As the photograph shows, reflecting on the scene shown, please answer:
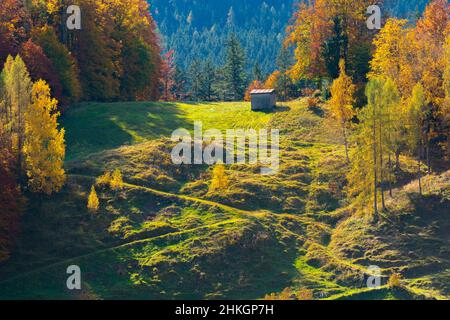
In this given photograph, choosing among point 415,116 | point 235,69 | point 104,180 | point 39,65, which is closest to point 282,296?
point 104,180

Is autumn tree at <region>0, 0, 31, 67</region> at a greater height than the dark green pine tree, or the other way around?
autumn tree at <region>0, 0, 31, 67</region>

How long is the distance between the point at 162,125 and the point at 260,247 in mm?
26850

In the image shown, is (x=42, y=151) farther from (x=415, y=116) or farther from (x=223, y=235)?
(x=415, y=116)

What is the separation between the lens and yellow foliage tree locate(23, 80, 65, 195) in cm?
6594

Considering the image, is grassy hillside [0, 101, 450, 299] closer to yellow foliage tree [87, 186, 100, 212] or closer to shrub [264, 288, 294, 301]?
yellow foliage tree [87, 186, 100, 212]

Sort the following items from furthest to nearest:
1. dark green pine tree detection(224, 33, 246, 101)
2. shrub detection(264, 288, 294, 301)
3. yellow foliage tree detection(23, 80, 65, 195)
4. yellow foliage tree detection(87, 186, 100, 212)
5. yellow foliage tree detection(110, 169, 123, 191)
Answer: dark green pine tree detection(224, 33, 246, 101) < yellow foliage tree detection(110, 169, 123, 191) < yellow foliage tree detection(23, 80, 65, 195) < yellow foliage tree detection(87, 186, 100, 212) < shrub detection(264, 288, 294, 301)

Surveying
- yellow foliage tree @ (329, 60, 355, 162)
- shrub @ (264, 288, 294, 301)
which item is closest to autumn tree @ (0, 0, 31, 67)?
yellow foliage tree @ (329, 60, 355, 162)

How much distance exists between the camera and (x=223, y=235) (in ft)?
208

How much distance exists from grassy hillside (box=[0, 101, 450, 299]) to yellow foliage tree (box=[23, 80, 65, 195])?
1724 mm

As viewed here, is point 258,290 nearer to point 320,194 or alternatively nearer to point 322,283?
point 322,283

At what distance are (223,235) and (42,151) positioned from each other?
16594mm
